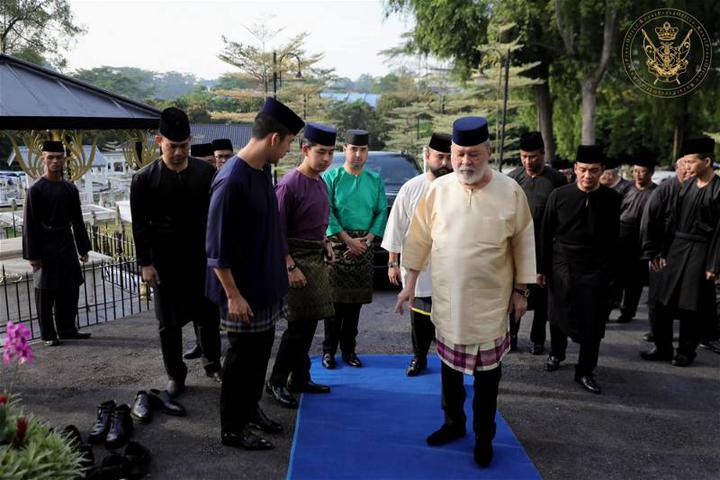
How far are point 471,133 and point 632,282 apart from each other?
417 centimetres

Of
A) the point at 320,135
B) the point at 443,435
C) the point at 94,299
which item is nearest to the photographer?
the point at 443,435

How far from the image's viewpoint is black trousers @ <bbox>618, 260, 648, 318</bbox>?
6.24 metres

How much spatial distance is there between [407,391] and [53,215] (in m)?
3.70

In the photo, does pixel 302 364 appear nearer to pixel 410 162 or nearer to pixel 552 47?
pixel 410 162

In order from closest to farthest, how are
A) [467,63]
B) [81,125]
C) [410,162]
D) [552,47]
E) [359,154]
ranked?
[359,154] < [81,125] < [410,162] < [552,47] < [467,63]

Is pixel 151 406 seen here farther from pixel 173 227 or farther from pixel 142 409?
pixel 173 227

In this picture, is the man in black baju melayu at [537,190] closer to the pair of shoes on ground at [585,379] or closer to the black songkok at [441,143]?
the pair of shoes on ground at [585,379]

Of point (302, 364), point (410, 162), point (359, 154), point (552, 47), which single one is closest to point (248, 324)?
point (302, 364)

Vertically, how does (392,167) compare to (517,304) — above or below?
above

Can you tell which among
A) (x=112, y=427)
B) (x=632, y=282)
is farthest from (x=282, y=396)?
(x=632, y=282)

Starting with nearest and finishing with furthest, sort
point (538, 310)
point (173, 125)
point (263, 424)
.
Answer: point (263, 424)
point (173, 125)
point (538, 310)

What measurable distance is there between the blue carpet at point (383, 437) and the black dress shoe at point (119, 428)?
3.46 ft

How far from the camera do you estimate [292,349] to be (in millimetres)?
4051

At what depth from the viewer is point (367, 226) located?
4.85 m
